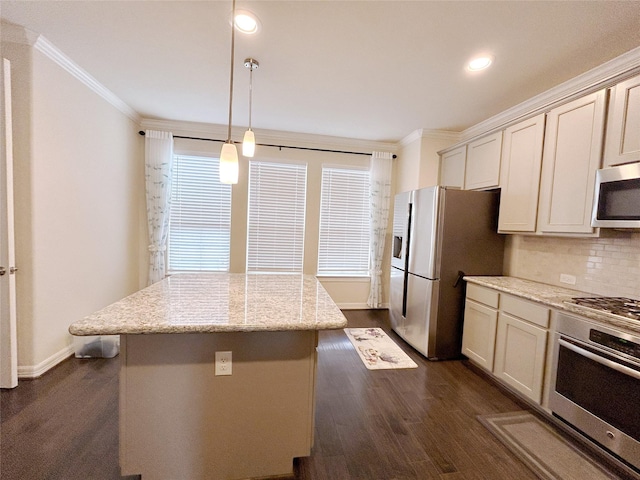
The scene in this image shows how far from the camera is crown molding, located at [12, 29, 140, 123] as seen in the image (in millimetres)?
1956

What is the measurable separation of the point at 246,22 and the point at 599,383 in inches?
126

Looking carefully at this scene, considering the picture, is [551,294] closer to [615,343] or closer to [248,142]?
[615,343]

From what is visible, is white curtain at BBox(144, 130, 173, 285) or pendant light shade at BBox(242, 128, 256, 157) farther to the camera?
white curtain at BBox(144, 130, 173, 285)

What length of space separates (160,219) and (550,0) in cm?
424

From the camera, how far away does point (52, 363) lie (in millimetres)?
2322

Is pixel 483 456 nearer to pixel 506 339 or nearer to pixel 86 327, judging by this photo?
pixel 506 339

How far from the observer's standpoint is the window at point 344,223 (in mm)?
4164

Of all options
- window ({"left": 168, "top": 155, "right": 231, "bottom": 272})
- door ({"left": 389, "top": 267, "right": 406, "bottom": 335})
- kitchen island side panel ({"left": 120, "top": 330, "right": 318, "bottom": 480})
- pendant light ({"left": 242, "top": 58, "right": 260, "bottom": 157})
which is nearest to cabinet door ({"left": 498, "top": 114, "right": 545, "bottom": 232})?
door ({"left": 389, "top": 267, "right": 406, "bottom": 335})

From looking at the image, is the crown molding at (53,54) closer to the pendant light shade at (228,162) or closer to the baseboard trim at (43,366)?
the pendant light shade at (228,162)

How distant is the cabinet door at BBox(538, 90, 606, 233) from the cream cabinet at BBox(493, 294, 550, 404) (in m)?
0.71

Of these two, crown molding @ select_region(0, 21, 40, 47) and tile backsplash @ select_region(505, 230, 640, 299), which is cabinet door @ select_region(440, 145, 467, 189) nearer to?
tile backsplash @ select_region(505, 230, 640, 299)

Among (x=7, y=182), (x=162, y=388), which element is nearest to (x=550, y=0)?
(x=162, y=388)

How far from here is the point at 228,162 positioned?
1.55 meters

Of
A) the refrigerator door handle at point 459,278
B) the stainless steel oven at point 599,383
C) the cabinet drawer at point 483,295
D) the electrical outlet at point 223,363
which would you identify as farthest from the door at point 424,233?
the electrical outlet at point 223,363
